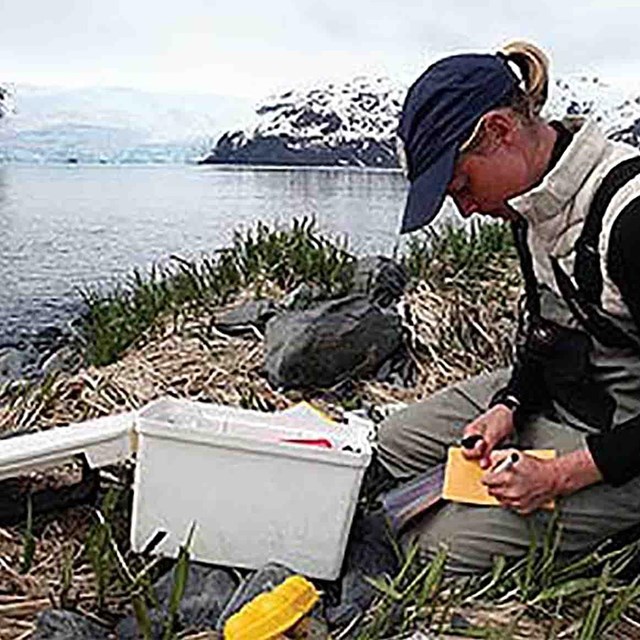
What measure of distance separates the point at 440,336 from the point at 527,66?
208cm

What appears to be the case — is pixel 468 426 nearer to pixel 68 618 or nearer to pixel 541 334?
pixel 541 334

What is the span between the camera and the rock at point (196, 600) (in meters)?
2.35

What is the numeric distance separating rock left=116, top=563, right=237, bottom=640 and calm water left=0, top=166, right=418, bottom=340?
4.15 meters

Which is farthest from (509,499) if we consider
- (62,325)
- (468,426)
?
(62,325)

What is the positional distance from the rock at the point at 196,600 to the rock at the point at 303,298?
77.0 inches

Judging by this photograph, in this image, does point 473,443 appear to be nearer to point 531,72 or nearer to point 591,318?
point 591,318

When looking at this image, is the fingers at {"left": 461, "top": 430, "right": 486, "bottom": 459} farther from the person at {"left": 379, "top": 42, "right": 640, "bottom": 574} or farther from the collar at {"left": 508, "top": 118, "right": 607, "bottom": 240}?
the collar at {"left": 508, "top": 118, "right": 607, "bottom": 240}

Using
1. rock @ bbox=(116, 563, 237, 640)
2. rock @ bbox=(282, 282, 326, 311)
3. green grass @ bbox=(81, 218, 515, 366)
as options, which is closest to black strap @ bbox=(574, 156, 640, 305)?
rock @ bbox=(116, 563, 237, 640)

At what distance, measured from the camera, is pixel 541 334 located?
105 inches

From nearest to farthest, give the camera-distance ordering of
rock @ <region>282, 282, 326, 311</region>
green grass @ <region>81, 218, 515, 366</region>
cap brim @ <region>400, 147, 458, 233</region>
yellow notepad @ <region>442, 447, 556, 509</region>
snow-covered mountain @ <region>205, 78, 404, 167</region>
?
cap brim @ <region>400, 147, 458, 233</region> < yellow notepad @ <region>442, 447, 556, 509</region> < rock @ <region>282, 282, 326, 311</region> < green grass @ <region>81, 218, 515, 366</region> < snow-covered mountain @ <region>205, 78, 404, 167</region>

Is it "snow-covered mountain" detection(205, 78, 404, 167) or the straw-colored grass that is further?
"snow-covered mountain" detection(205, 78, 404, 167)

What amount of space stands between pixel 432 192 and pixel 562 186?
0.84 feet

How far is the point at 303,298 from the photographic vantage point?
4609 millimetres

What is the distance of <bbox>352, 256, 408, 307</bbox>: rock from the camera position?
15.8 ft
